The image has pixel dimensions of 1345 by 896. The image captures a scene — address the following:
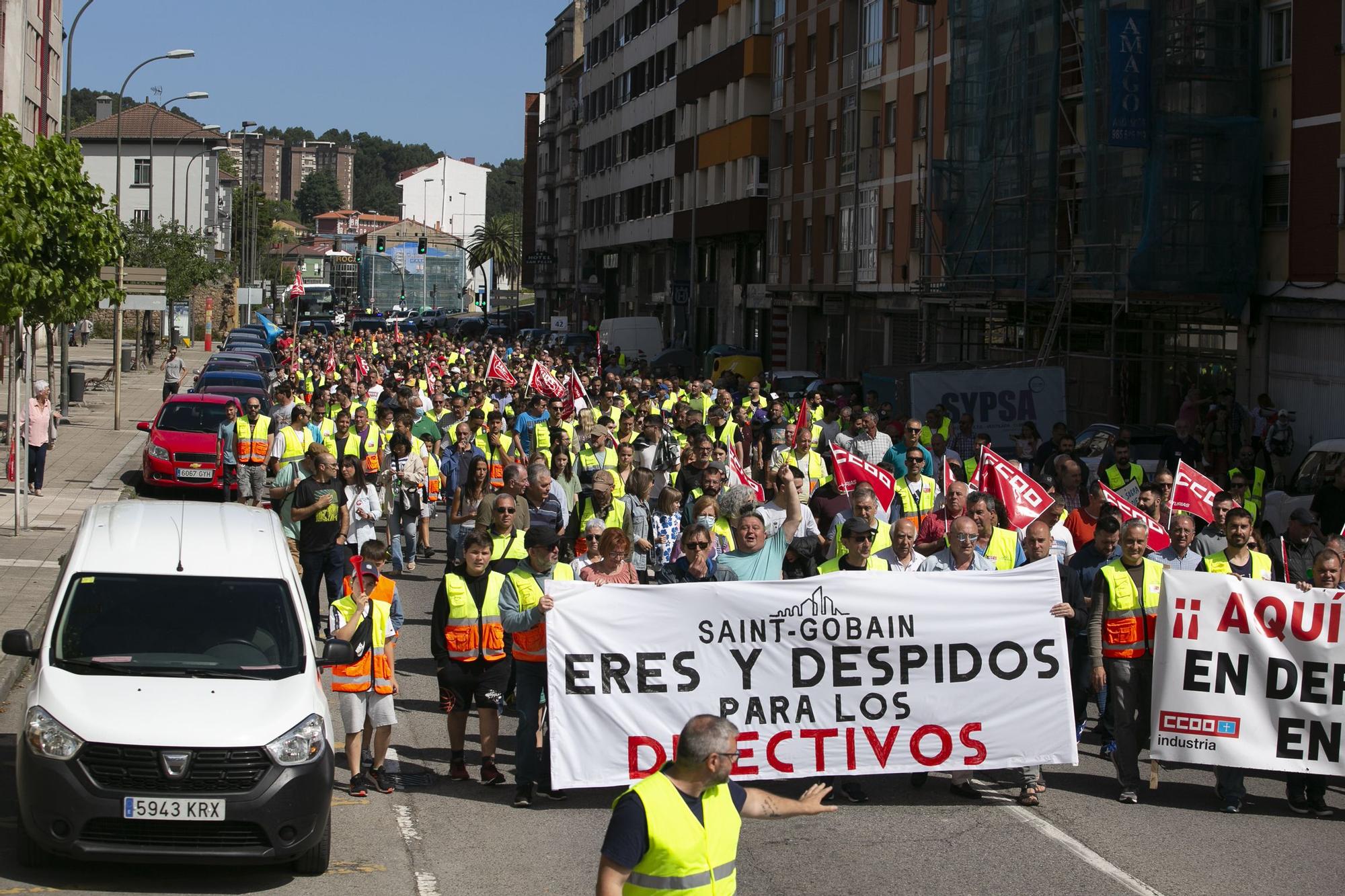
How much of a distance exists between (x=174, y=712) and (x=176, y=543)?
1.57m

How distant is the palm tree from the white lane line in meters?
136

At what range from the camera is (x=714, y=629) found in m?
9.86

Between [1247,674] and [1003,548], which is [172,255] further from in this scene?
[1247,674]

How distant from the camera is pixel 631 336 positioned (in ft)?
193

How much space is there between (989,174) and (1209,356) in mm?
8361

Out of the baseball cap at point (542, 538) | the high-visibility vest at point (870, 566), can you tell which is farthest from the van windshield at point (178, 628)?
the high-visibility vest at point (870, 566)

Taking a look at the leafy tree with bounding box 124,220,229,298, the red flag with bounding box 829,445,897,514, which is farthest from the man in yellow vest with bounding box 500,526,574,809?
the leafy tree with bounding box 124,220,229,298

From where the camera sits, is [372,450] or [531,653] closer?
[531,653]

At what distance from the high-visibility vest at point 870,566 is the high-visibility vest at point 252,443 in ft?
37.6

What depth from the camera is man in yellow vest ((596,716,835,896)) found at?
17.3ft

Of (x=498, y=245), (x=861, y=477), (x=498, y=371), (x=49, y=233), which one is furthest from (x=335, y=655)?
(x=498, y=245)

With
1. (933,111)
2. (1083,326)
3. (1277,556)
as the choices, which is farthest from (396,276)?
(1277,556)

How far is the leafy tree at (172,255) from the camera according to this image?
5872 cm

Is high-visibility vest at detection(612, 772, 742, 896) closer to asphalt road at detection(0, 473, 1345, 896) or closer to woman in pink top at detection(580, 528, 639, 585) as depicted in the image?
asphalt road at detection(0, 473, 1345, 896)
